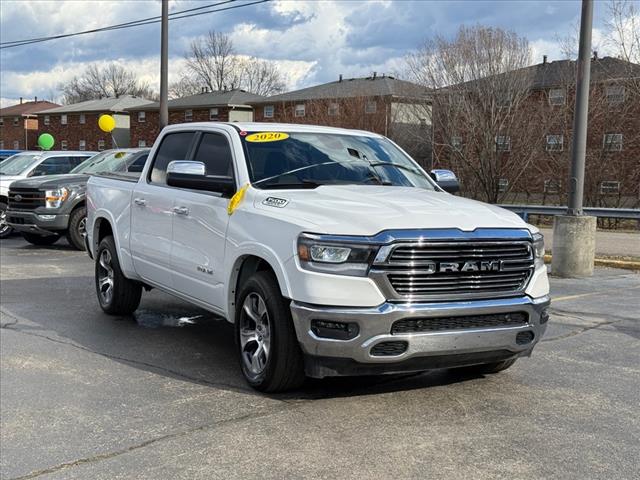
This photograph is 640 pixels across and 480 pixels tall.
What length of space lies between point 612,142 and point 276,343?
22.4 meters

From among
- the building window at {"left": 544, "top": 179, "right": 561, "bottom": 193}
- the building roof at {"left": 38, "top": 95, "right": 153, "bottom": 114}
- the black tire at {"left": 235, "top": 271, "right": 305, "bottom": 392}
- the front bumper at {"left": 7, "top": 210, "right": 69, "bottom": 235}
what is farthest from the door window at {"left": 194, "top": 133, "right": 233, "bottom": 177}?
the building roof at {"left": 38, "top": 95, "right": 153, "bottom": 114}

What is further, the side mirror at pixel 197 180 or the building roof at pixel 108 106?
the building roof at pixel 108 106

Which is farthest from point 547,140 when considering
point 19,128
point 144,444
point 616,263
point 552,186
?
point 19,128

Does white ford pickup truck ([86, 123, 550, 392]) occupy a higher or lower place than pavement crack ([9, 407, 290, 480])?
higher

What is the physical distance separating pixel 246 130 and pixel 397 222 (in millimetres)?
1987

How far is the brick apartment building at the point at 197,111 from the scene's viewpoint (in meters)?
59.3

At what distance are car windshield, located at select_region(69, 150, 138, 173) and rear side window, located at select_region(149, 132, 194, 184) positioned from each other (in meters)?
6.89

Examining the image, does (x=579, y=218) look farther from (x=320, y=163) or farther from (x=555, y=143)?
(x=555, y=143)

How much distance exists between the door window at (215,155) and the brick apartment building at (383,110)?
23.5 meters

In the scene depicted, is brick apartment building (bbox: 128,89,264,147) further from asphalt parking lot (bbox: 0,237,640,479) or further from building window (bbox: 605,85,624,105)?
asphalt parking lot (bbox: 0,237,640,479)

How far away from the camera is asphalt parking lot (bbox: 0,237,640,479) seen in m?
3.86

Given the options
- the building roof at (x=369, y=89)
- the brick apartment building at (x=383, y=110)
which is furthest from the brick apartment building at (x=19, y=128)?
the brick apartment building at (x=383, y=110)

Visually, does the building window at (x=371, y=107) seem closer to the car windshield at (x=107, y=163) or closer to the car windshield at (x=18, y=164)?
the car windshield at (x=18, y=164)

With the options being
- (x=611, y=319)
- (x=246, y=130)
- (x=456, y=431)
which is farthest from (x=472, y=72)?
(x=456, y=431)
